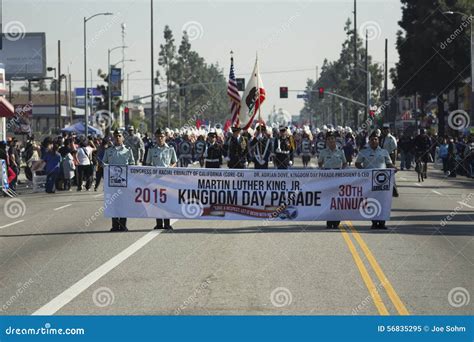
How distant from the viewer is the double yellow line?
35.3ft

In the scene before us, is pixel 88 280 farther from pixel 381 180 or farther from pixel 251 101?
pixel 251 101

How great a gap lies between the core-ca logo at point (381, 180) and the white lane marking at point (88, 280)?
4.44m

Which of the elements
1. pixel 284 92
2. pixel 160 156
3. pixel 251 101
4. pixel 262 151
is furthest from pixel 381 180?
pixel 284 92

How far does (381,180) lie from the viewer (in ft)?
63.9

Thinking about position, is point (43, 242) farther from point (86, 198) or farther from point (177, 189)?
point (86, 198)

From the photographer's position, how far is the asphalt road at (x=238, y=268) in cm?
1094

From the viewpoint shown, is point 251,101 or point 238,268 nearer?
point 238,268

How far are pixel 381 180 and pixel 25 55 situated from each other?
81374 mm

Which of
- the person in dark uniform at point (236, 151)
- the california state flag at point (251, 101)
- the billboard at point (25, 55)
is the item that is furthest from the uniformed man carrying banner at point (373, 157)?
the billboard at point (25, 55)

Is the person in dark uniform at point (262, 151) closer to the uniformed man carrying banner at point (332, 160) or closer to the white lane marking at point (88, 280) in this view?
the uniformed man carrying banner at point (332, 160)

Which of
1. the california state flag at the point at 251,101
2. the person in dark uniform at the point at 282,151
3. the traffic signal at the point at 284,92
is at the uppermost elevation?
the traffic signal at the point at 284,92

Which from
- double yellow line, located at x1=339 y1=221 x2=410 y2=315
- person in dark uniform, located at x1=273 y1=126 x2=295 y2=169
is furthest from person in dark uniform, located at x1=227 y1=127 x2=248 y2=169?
double yellow line, located at x1=339 y1=221 x2=410 y2=315

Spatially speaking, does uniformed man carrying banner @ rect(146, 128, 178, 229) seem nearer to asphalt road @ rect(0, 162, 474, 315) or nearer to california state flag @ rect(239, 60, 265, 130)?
asphalt road @ rect(0, 162, 474, 315)

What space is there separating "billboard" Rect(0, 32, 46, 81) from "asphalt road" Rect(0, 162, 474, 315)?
74888mm
